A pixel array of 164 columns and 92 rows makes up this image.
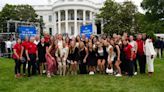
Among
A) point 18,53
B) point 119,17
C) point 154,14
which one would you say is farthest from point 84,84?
point 154,14

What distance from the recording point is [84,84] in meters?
12.4

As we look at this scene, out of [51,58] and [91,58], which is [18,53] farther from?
[91,58]

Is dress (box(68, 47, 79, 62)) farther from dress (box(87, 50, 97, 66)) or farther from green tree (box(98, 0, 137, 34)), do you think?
green tree (box(98, 0, 137, 34))

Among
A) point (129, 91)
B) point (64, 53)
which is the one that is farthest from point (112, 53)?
point (129, 91)

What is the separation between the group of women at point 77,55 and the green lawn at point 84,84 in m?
0.68

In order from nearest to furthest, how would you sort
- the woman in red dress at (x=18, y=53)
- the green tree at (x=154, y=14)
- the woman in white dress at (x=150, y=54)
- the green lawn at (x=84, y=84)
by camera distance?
the green lawn at (x=84, y=84)
the woman in red dress at (x=18, y=53)
the woman in white dress at (x=150, y=54)
the green tree at (x=154, y=14)

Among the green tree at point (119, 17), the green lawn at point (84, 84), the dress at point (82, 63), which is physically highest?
the green tree at point (119, 17)

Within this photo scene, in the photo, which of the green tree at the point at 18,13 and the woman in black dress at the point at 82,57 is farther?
the green tree at the point at 18,13

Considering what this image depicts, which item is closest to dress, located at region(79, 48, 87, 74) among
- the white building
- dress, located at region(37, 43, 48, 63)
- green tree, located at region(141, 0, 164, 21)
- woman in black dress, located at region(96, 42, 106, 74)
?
woman in black dress, located at region(96, 42, 106, 74)

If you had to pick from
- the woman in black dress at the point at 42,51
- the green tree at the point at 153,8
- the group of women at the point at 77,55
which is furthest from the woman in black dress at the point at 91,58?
the green tree at the point at 153,8

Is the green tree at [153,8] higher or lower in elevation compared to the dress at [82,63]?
higher

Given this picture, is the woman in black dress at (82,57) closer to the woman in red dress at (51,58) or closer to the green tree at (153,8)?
the woman in red dress at (51,58)

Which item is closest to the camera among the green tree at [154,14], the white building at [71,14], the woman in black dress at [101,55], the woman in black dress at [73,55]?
the woman in black dress at [73,55]

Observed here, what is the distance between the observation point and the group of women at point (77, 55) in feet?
47.9
